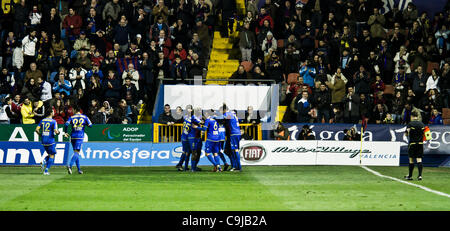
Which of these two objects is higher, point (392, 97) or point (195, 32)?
point (195, 32)

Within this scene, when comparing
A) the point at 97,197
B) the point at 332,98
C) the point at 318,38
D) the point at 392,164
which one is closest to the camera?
the point at 97,197

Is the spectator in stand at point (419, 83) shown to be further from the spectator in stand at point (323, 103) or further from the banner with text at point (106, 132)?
the banner with text at point (106, 132)

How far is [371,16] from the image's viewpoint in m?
33.1

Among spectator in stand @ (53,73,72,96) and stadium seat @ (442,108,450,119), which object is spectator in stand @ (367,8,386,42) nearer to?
stadium seat @ (442,108,450,119)

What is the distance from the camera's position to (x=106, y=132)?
29.7 metres

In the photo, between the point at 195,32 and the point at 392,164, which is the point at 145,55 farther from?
the point at 392,164

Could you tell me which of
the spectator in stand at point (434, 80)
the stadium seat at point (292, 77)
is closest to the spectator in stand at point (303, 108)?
the stadium seat at point (292, 77)

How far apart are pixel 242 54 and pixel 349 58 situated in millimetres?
4738

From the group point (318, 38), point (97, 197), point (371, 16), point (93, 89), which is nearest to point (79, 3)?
point (93, 89)

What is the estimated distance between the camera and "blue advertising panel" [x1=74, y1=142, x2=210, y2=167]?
27453 mm

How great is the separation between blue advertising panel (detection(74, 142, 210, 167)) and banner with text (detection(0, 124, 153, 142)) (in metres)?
1.86

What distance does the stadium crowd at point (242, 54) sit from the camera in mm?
30016

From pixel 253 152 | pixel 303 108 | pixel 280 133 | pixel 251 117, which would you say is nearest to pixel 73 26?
pixel 251 117

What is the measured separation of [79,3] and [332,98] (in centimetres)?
1268
